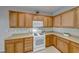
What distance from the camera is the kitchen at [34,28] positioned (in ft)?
7.62

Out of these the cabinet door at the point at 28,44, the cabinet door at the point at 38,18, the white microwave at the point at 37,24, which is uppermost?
the cabinet door at the point at 38,18

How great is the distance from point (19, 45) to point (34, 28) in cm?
109

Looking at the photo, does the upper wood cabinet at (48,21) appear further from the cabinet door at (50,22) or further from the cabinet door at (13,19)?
the cabinet door at (13,19)

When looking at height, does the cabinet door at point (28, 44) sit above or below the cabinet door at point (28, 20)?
below

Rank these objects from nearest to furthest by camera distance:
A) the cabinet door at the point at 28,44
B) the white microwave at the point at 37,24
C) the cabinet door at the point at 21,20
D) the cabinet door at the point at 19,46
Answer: the cabinet door at the point at 19,46
the cabinet door at the point at 28,44
the cabinet door at the point at 21,20
the white microwave at the point at 37,24

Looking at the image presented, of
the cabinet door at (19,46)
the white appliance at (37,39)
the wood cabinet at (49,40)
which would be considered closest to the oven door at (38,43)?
the white appliance at (37,39)

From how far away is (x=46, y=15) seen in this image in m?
3.80

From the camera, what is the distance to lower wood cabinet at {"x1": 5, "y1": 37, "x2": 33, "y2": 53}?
7.63 ft

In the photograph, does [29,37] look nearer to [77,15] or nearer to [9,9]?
[9,9]

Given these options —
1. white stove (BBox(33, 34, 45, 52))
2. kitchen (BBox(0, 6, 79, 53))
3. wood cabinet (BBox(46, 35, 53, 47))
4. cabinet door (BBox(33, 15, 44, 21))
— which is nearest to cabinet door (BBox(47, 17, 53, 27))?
kitchen (BBox(0, 6, 79, 53))

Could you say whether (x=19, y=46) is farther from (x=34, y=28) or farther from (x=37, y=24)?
(x=37, y=24)

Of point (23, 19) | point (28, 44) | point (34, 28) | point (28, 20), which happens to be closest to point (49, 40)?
point (34, 28)

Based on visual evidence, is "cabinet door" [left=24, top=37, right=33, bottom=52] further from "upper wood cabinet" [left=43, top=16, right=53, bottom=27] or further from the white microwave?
"upper wood cabinet" [left=43, top=16, right=53, bottom=27]
